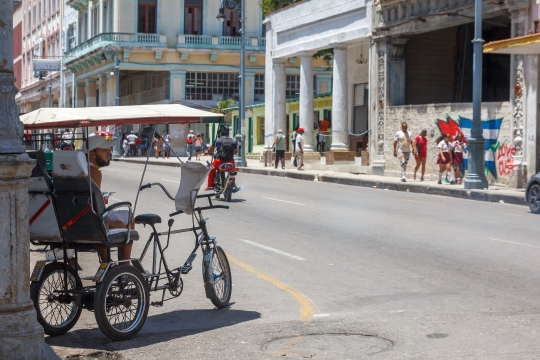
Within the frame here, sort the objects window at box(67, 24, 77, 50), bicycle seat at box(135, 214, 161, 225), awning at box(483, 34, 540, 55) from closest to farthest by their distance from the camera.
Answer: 1. bicycle seat at box(135, 214, 161, 225)
2. awning at box(483, 34, 540, 55)
3. window at box(67, 24, 77, 50)

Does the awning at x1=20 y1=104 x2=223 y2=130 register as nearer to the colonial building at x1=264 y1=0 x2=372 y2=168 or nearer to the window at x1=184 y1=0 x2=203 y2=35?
the colonial building at x1=264 y1=0 x2=372 y2=168

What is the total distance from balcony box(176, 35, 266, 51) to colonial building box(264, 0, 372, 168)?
1532 cm

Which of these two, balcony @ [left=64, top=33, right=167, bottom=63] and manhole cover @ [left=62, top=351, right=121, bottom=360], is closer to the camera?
manhole cover @ [left=62, top=351, right=121, bottom=360]

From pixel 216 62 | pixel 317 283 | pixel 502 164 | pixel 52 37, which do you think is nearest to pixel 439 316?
pixel 317 283

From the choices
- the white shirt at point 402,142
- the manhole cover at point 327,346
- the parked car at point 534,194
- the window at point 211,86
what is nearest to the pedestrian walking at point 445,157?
the white shirt at point 402,142

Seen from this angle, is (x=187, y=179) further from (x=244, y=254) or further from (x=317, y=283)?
(x=244, y=254)

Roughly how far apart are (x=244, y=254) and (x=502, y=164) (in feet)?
53.1

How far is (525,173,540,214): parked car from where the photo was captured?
1928cm

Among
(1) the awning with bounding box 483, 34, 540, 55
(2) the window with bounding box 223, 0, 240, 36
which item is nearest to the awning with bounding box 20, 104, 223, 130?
(1) the awning with bounding box 483, 34, 540, 55

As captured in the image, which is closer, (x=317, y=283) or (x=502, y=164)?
(x=317, y=283)

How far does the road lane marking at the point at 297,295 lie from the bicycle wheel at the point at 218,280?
2.43 ft

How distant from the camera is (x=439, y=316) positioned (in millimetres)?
8258

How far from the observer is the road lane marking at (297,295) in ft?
28.1

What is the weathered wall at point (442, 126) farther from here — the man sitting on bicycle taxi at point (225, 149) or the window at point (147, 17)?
the window at point (147, 17)
